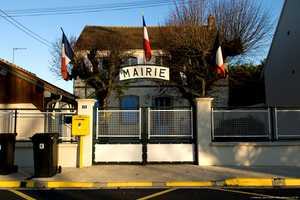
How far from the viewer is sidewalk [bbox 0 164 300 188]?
6211 millimetres

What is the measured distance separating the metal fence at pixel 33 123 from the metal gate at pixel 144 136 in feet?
4.15

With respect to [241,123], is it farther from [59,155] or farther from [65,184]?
[59,155]

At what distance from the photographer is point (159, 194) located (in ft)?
17.9

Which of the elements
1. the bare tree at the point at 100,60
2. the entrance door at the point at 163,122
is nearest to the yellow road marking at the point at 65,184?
the entrance door at the point at 163,122

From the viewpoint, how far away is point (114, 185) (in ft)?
20.2

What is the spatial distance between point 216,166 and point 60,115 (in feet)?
18.6

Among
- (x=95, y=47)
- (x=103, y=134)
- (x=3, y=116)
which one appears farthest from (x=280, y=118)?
(x=95, y=47)

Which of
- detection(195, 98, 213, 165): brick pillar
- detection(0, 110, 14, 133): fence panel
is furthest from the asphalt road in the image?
detection(0, 110, 14, 133): fence panel

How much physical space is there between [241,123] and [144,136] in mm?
3332

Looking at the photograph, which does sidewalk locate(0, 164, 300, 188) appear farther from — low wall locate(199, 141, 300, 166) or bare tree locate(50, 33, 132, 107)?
bare tree locate(50, 33, 132, 107)

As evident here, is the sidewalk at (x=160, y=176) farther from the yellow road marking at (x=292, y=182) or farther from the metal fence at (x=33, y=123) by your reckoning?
the metal fence at (x=33, y=123)

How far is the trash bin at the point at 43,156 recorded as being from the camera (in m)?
6.76

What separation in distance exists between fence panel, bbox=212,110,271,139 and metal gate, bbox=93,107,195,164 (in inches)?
37.6

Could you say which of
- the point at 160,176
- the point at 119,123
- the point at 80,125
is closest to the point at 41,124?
the point at 80,125
